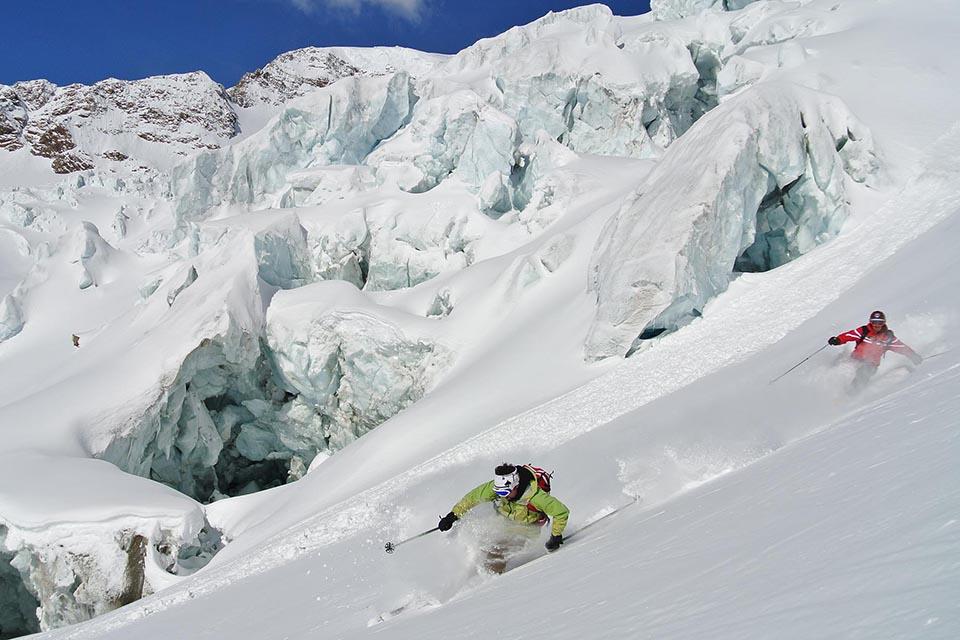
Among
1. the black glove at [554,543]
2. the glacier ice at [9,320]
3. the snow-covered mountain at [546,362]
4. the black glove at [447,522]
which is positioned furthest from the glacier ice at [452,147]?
the glacier ice at [9,320]

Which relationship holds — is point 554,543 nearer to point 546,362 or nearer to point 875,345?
point 875,345

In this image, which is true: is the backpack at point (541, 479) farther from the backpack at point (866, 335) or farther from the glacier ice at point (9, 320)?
the glacier ice at point (9, 320)

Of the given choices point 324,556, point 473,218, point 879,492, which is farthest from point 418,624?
point 473,218

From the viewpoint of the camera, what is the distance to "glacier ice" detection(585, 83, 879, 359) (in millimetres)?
14102

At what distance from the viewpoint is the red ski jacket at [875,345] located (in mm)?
7594

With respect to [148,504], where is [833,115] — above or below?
above

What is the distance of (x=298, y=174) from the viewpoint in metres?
31.2

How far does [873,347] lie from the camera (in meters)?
7.99

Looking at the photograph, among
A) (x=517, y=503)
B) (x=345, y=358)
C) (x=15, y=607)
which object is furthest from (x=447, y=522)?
(x=15, y=607)

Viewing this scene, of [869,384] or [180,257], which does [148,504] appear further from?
[180,257]

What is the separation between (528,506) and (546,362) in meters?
9.82

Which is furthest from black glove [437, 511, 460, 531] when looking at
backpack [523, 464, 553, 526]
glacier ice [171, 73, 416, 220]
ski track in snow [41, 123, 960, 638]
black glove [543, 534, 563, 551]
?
glacier ice [171, 73, 416, 220]

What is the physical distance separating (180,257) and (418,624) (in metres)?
34.3

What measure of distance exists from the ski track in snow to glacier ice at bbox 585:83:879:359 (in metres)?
0.74
